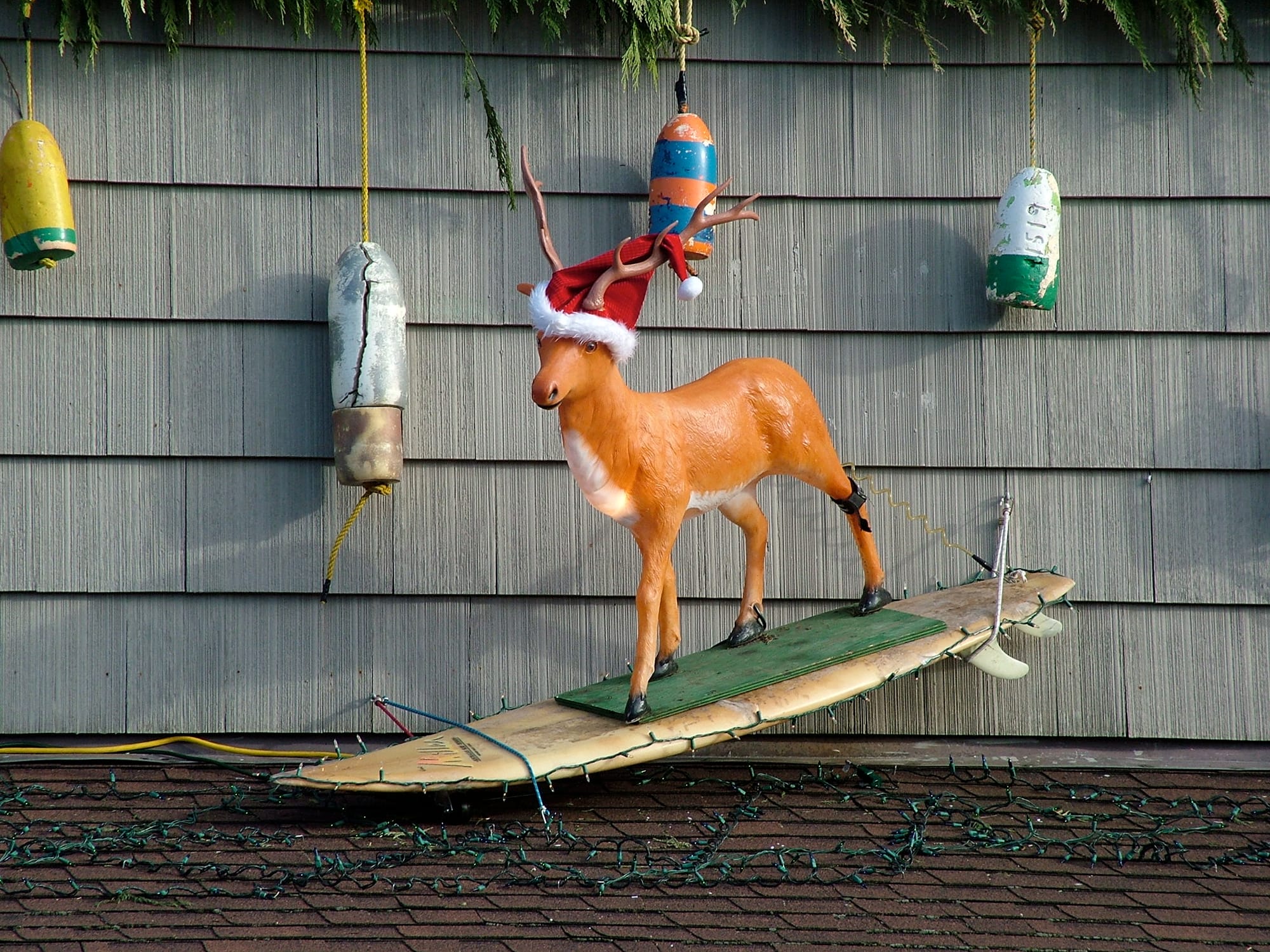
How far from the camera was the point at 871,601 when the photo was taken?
11.5 ft

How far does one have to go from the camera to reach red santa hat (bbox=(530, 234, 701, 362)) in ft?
8.98

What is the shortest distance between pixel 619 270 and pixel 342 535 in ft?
4.71

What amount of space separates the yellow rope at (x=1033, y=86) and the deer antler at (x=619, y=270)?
1.58m

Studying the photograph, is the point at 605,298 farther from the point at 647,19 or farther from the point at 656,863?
the point at 656,863

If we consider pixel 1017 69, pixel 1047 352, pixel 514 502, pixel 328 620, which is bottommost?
pixel 328 620

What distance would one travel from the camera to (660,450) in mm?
2977

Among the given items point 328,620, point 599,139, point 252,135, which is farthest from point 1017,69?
point 328,620

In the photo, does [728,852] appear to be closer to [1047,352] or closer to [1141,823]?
[1141,823]

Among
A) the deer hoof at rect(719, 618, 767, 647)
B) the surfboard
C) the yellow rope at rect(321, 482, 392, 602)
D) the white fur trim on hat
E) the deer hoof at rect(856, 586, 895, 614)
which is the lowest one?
the surfboard

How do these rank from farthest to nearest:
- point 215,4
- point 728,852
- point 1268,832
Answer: point 215,4 → point 1268,832 → point 728,852

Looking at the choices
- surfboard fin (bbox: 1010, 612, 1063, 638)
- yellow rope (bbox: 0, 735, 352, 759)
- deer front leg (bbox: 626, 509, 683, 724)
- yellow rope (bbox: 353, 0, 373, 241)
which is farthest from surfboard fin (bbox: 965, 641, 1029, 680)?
yellow rope (bbox: 353, 0, 373, 241)

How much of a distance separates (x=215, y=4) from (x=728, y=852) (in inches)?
121

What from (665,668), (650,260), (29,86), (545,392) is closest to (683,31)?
(650,260)

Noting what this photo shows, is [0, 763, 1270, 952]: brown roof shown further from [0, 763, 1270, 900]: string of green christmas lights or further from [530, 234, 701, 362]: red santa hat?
[530, 234, 701, 362]: red santa hat
